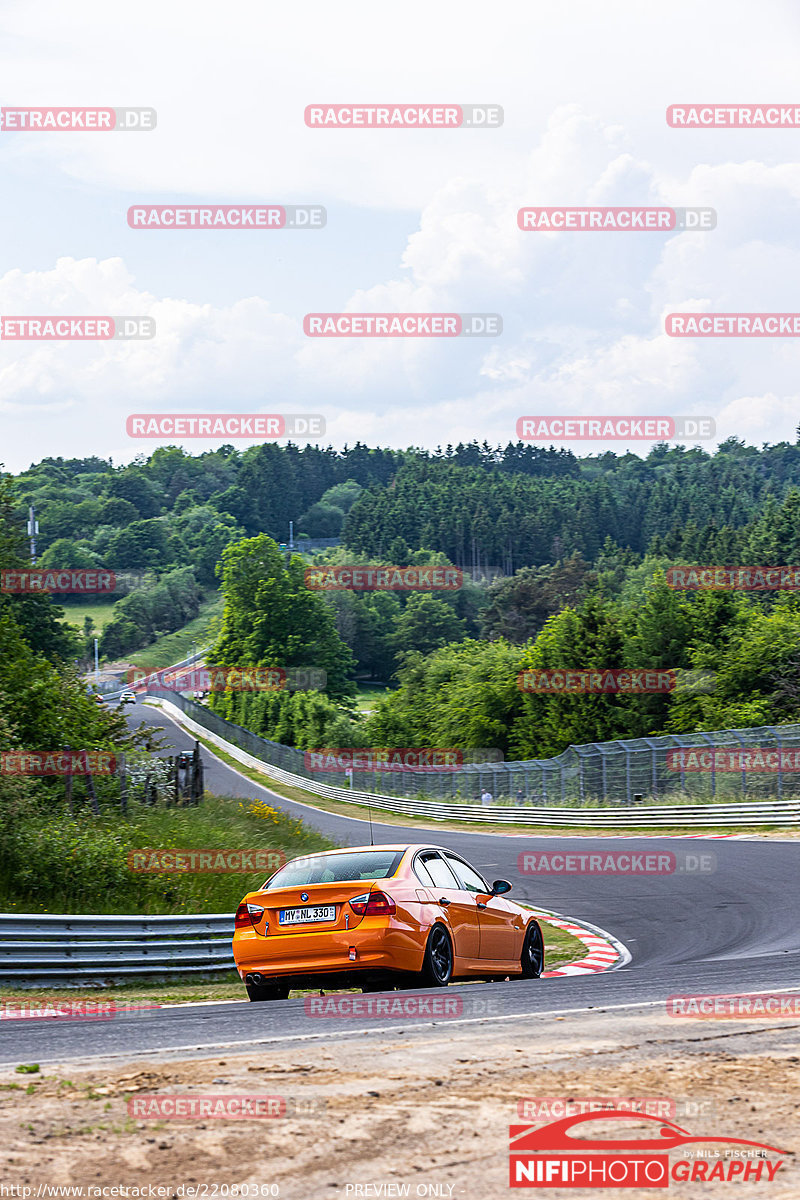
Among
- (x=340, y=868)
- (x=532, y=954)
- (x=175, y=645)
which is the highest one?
(x=175, y=645)

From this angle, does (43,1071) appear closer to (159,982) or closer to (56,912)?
(159,982)

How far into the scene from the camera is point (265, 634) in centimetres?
10675

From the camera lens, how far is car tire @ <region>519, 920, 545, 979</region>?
472 inches

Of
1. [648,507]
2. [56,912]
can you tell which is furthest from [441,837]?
[648,507]

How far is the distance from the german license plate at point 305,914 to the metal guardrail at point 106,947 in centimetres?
295

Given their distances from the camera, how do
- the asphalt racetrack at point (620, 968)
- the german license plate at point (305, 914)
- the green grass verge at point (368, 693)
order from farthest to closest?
the green grass verge at point (368, 693) → the german license plate at point (305, 914) → the asphalt racetrack at point (620, 968)

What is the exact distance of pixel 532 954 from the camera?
12180 mm

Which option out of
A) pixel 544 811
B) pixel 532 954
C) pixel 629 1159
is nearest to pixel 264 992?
pixel 532 954

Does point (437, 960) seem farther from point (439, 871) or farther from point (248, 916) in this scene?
point (248, 916)

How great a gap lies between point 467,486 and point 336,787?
135022mm

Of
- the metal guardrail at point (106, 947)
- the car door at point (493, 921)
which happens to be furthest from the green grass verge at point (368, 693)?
the car door at point (493, 921)

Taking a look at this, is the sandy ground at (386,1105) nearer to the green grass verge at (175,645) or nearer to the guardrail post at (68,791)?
the guardrail post at (68,791)

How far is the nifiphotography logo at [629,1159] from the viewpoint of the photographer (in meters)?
4.32

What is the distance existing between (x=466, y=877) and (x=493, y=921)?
1.51 ft
